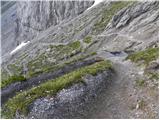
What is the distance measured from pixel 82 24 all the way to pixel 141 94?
4200 inches

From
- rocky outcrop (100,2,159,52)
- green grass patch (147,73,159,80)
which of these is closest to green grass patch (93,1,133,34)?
rocky outcrop (100,2,159,52)

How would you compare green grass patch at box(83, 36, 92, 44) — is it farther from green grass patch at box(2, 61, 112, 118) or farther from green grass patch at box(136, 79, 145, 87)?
green grass patch at box(2, 61, 112, 118)

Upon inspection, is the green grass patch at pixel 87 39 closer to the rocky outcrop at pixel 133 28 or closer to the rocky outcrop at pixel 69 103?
the rocky outcrop at pixel 133 28

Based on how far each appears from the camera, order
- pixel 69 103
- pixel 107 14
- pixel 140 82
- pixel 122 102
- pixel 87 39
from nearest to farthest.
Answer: pixel 69 103
pixel 122 102
pixel 140 82
pixel 87 39
pixel 107 14

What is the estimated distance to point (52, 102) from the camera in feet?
130

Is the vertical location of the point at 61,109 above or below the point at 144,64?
below

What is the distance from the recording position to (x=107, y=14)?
147625mm

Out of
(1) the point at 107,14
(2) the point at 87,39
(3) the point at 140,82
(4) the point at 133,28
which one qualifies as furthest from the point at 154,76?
(1) the point at 107,14

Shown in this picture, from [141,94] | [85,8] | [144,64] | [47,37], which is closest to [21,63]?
[47,37]

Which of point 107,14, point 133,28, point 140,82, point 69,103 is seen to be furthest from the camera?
point 107,14

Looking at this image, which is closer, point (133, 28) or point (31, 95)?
point (31, 95)

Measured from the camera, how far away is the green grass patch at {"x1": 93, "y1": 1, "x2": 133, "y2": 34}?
13300cm

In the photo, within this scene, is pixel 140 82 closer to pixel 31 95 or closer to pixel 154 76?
pixel 154 76

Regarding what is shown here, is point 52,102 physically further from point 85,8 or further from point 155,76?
point 85,8
